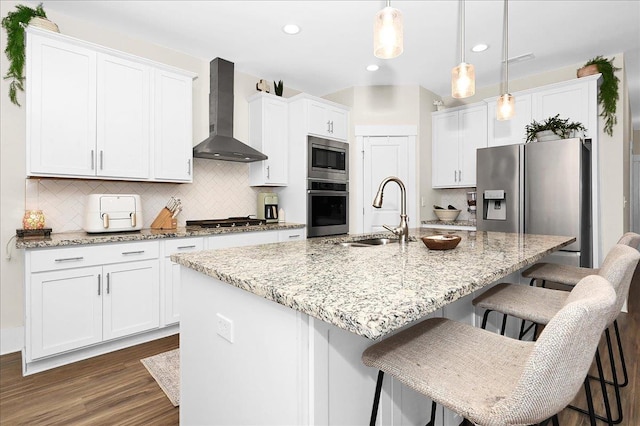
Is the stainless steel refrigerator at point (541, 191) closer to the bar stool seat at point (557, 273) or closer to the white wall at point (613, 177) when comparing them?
the white wall at point (613, 177)

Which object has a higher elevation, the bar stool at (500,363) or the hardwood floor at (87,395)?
the bar stool at (500,363)

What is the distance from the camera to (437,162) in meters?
4.75

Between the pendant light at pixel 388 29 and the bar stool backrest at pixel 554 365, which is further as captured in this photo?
the pendant light at pixel 388 29

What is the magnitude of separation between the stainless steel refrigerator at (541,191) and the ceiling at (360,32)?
1.00 meters

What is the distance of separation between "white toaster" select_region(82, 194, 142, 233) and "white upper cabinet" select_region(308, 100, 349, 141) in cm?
217

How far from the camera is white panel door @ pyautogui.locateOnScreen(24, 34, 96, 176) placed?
2406 millimetres

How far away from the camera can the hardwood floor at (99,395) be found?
1773 mm

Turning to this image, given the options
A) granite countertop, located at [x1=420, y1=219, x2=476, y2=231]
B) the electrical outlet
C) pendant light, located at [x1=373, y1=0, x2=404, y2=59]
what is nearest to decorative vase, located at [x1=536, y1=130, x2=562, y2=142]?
granite countertop, located at [x1=420, y1=219, x2=476, y2=231]

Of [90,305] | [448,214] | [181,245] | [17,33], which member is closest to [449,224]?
[448,214]

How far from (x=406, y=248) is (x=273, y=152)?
269 cm

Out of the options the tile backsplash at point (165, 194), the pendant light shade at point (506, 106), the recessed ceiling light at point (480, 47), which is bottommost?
the tile backsplash at point (165, 194)

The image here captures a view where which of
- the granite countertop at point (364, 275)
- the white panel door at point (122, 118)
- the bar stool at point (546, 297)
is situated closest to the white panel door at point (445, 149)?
the granite countertop at point (364, 275)

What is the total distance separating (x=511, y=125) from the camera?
4.02 meters

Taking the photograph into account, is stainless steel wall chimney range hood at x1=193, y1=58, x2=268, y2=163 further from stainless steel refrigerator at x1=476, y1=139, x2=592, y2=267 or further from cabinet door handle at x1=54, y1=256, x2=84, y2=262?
stainless steel refrigerator at x1=476, y1=139, x2=592, y2=267
